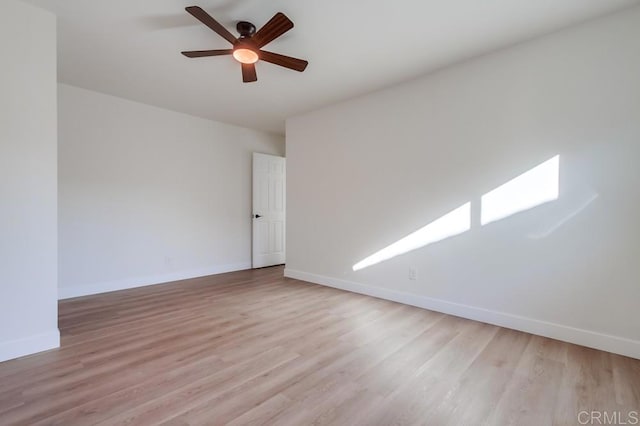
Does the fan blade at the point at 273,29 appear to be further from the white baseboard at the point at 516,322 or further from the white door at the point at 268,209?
the white door at the point at 268,209

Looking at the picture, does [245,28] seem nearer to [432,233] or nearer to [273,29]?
[273,29]

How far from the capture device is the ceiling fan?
201 cm

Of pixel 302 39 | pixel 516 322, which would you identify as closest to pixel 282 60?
pixel 302 39

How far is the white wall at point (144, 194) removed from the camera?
11.9 feet

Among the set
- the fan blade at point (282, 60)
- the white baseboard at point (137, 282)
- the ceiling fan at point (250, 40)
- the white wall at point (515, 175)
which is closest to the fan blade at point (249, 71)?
the ceiling fan at point (250, 40)

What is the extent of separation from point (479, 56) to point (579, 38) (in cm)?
73

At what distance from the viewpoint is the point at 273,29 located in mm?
2111

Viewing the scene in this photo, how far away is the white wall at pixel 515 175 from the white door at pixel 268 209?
203cm

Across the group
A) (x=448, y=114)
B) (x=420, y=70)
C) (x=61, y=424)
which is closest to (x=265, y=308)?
(x=61, y=424)

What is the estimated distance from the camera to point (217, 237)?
503 cm

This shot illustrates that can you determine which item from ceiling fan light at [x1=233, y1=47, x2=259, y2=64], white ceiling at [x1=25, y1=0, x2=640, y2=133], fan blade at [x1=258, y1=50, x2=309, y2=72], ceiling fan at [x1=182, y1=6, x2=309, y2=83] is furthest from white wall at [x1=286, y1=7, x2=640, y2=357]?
ceiling fan light at [x1=233, y1=47, x2=259, y2=64]

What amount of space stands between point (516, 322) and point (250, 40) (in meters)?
3.30

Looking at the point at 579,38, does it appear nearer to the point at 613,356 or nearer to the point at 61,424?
the point at 613,356

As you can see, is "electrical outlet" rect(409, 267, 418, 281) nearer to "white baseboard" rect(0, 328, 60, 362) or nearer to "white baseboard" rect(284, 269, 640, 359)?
"white baseboard" rect(284, 269, 640, 359)
